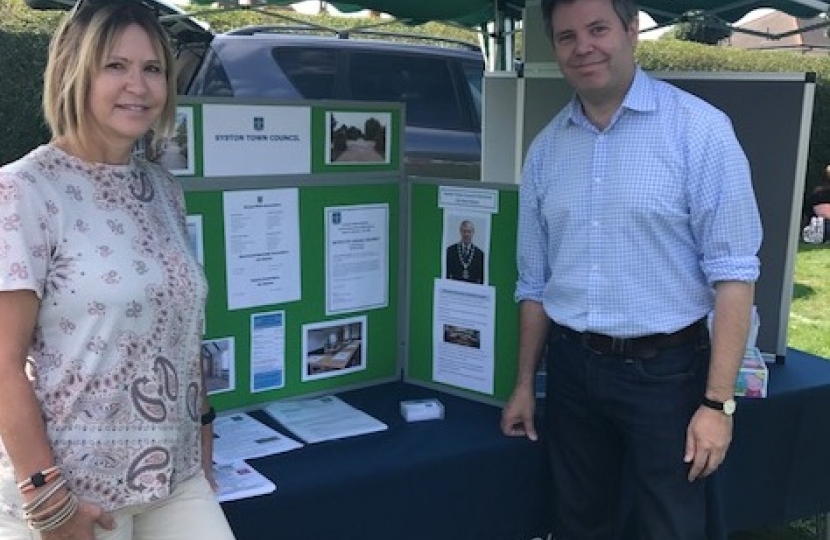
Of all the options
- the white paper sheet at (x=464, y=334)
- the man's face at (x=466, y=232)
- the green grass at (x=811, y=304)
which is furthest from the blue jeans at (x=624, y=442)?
the green grass at (x=811, y=304)

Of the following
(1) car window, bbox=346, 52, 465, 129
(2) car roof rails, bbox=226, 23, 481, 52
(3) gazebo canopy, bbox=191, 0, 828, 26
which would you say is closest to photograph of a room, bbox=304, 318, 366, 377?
(3) gazebo canopy, bbox=191, 0, 828, 26

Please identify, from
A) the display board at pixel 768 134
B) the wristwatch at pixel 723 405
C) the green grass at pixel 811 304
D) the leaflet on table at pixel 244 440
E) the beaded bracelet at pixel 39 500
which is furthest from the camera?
the green grass at pixel 811 304

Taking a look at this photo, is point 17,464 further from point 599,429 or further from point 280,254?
point 599,429

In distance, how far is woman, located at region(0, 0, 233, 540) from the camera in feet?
4.60

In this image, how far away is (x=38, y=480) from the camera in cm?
140

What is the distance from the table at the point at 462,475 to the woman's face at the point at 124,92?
798 mm

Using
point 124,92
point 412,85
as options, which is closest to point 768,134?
point 124,92

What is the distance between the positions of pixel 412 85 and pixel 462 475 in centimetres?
431

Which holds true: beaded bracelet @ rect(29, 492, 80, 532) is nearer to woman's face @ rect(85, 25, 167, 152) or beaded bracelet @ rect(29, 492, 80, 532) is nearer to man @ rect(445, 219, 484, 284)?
woman's face @ rect(85, 25, 167, 152)

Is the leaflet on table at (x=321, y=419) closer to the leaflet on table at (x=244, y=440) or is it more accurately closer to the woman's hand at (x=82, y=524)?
the leaflet on table at (x=244, y=440)

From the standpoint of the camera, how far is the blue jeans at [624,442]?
1.99 meters

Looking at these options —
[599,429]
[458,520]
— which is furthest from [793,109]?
[458,520]

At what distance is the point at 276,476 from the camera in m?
1.99

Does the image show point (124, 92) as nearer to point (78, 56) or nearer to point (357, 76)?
point (78, 56)
